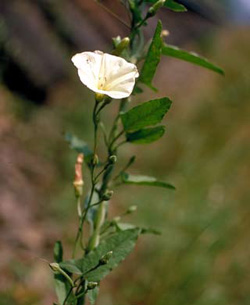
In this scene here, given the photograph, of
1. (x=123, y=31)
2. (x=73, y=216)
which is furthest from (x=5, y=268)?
(x=123, y=31)

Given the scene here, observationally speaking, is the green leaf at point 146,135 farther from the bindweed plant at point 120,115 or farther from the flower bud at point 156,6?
the flower bud at point 156,6

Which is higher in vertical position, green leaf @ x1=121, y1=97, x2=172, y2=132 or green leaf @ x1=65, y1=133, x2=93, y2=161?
green leaf @ x1=121, y1=97, x2=172, y2=132

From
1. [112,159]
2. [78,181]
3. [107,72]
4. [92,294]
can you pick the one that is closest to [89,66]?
[107,72]

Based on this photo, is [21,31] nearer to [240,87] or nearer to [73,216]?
[73,216]

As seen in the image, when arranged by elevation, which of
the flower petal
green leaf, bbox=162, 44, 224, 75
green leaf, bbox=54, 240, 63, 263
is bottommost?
green leaf, bbox=54, 240, 63, 263

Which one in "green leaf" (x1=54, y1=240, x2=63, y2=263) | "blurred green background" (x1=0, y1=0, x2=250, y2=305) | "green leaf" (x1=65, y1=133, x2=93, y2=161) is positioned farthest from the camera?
"blurred green background" (x1=0, y1=0, x2=250, y2=305)

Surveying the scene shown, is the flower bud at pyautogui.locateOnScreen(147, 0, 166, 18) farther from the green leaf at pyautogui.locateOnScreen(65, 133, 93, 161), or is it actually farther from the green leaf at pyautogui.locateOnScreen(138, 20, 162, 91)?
the green leaf at pyautogui.locateOnScreen(65, 133, 93, 161)

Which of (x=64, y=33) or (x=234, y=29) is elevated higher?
(x=64, y=33)

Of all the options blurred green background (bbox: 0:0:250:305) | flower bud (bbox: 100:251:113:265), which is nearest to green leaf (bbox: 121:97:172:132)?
flower bud (bbox: 100:251:113:265)
